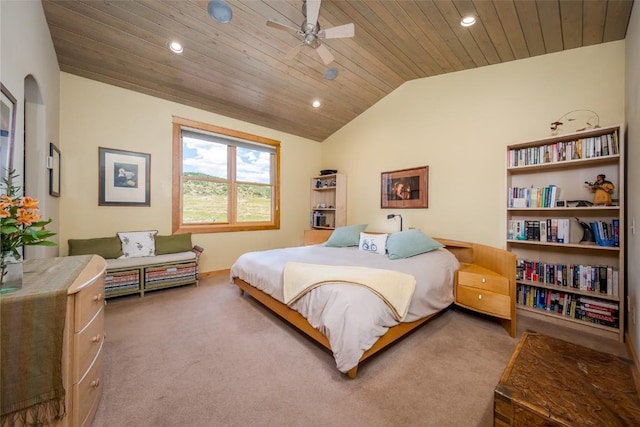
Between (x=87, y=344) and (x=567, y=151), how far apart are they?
402 centimetres

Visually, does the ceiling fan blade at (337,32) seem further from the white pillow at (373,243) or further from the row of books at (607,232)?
the row of books at (607,232)

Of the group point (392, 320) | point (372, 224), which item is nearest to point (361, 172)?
point (372, 224)

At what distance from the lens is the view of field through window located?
396 cm

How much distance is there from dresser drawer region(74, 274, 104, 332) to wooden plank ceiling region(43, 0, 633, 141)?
261 centimetres

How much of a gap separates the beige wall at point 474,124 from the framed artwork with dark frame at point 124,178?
3.53 meters

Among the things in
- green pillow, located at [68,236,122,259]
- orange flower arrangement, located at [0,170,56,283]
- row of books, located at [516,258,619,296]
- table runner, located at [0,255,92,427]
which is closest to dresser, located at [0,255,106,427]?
table runner, located at [0,255,92,427]

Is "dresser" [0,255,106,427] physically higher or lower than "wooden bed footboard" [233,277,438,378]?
higher

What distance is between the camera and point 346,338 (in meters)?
1.58

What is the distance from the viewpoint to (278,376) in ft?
5.49

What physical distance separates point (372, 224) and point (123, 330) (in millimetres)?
3632

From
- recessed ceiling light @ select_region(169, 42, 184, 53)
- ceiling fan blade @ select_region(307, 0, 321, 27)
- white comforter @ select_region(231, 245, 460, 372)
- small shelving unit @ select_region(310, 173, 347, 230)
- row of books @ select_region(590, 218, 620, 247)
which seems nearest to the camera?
white comforter @ select_region(231, 245, 460, 372)

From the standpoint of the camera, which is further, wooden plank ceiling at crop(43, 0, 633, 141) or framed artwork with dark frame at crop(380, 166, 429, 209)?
framed artwork with dark frame at crop(380, 166, 429, 209)

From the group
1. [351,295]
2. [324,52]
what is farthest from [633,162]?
[324,52]

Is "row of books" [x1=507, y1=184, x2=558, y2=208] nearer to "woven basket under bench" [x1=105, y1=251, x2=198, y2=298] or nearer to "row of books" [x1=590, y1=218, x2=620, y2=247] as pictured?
"row of books" [x1=590, y1=218, x2=620, y2=247]
